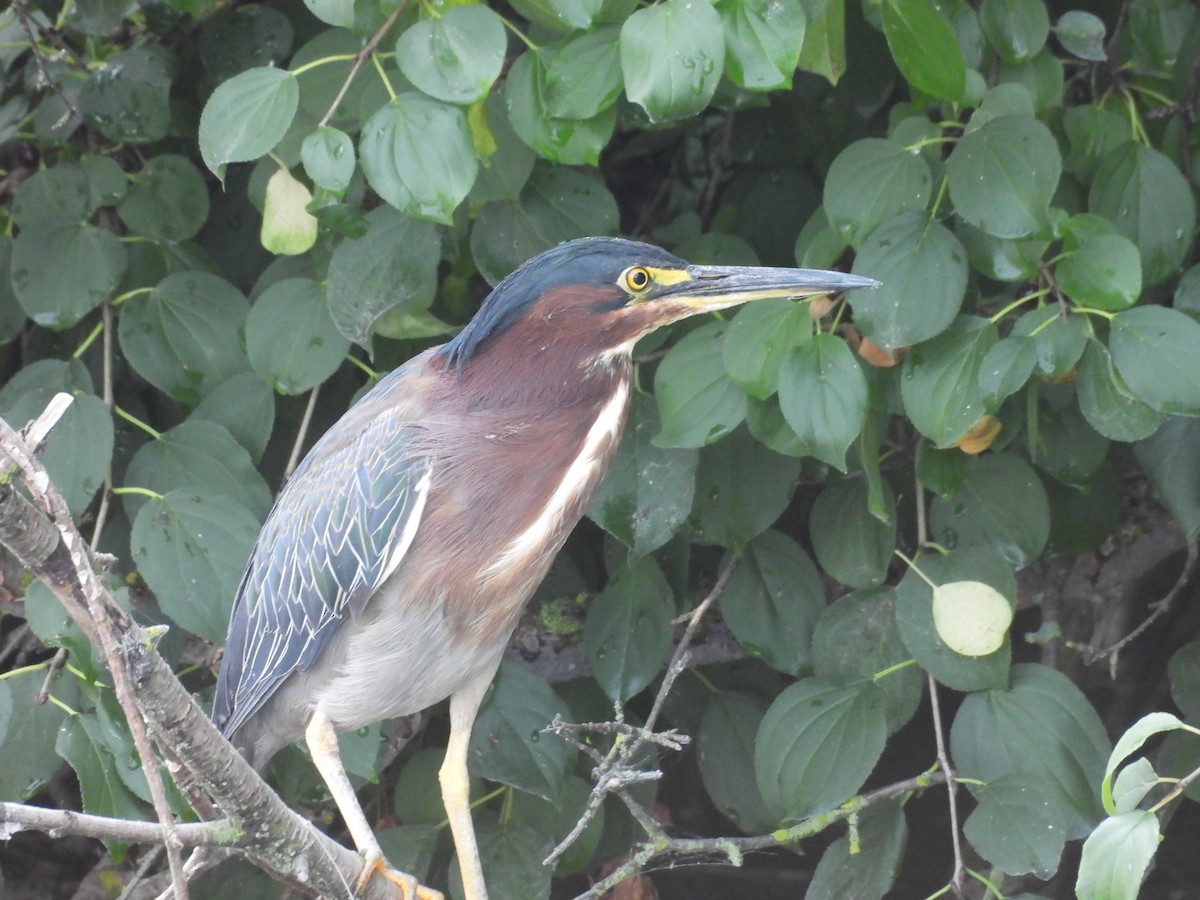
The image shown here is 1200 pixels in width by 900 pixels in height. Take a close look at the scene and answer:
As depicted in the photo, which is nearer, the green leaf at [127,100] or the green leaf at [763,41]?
the green leaf at [763,41]

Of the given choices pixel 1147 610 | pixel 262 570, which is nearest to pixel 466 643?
pixel 262 570

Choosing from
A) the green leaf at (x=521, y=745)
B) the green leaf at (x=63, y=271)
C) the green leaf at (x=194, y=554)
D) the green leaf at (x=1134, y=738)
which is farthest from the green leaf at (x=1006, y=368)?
the green leaf at (x=63, y=271)

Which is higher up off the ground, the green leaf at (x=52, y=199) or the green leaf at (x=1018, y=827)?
the green leaf at (x=52, y=199)

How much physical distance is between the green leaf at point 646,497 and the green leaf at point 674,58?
587mm

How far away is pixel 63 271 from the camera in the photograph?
2.29 metres

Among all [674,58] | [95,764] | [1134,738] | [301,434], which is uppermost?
[674,58]

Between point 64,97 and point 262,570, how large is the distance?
0.93 m

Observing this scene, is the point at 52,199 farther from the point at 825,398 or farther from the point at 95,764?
the point at 825,398

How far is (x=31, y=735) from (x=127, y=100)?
110 centimetres

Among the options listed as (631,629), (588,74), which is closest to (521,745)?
(631,629)

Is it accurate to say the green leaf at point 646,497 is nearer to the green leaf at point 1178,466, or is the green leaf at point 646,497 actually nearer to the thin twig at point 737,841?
the thin twig at point 737,841

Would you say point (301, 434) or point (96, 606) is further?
point (301, 434)

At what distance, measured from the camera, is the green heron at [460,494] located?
184cm

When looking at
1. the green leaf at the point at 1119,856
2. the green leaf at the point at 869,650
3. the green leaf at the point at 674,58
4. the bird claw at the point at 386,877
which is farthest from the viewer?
the green leaf at the point at 869,650
